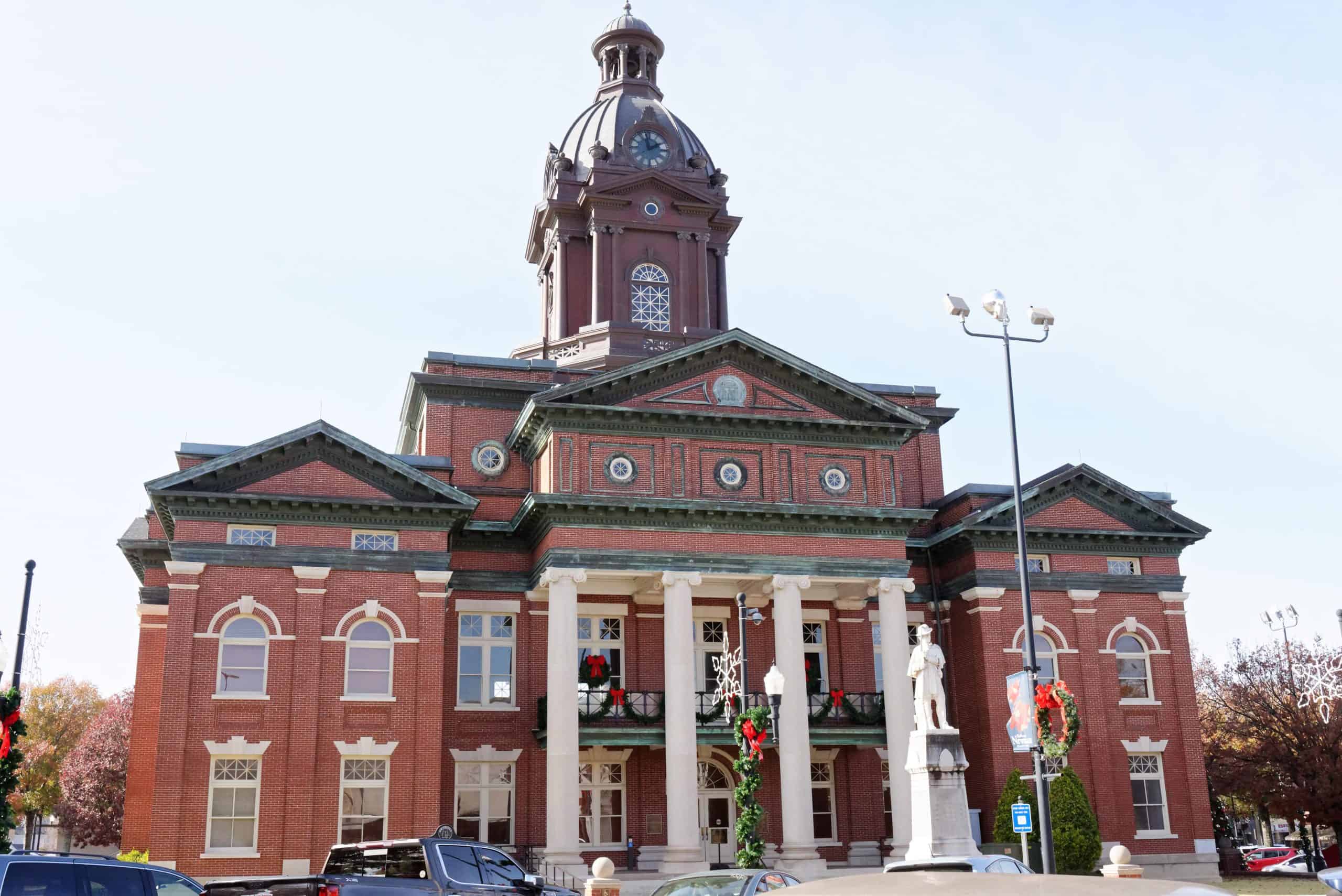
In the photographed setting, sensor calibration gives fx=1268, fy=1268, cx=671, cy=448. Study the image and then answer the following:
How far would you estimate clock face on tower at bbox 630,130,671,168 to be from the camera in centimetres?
4988

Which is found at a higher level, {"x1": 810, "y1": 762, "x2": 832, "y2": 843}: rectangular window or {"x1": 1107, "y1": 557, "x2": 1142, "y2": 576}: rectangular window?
{"x1": 1107, "y1": 557, "x2": 1142, "y2": 576}: rectangular window

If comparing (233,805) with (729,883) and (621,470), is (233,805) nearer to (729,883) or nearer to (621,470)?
(621,470)

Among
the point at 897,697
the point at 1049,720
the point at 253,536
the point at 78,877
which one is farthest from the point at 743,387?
the point at 78,877

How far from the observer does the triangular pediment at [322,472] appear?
35.4 metres

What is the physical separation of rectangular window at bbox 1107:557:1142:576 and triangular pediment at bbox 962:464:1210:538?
101 centimetres

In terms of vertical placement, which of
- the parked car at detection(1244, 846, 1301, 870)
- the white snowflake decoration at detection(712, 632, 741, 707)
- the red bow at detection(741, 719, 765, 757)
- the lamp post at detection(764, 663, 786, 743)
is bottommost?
the parked car at detection(1244, 846, 1301, 870)

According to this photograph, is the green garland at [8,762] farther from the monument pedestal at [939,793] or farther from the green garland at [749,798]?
the monument pedestal at [939,793]

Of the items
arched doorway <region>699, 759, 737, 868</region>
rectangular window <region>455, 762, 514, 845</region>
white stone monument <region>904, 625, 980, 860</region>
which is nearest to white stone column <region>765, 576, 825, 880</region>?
arched doorway <region>699, 759, 737, 868</region>

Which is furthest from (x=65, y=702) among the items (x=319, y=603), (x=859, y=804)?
(x=859, y=804)

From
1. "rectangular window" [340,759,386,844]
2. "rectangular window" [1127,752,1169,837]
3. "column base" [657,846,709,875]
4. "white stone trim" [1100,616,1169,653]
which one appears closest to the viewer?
"rectangular window" [340,759,386,844]

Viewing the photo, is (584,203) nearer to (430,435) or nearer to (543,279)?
(543,279)

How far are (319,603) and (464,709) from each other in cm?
552

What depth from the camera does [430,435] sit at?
41031mm

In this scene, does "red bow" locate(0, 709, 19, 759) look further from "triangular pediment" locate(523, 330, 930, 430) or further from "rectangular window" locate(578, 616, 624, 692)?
"triangular pediment" locate(523, 330, 930, 430)
